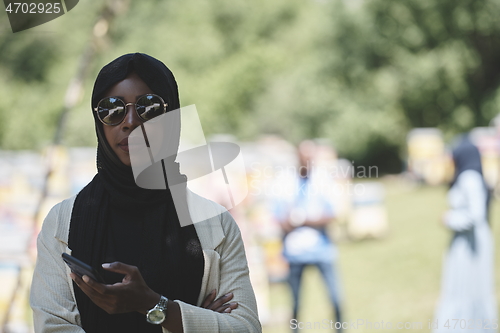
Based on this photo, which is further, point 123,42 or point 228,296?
point 123,42

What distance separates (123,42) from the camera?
22.7 metres

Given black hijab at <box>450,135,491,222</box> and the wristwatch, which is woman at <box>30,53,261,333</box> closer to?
the wristwatch

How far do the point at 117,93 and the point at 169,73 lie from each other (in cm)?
15

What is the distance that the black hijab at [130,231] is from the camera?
3.96 ft

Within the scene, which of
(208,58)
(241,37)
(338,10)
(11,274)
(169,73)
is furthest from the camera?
(241,37)

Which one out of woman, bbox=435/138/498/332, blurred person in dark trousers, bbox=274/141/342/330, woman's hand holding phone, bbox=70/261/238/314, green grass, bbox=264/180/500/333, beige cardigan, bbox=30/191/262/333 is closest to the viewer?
woman's hand holding phone, bbox=70/261/238/314

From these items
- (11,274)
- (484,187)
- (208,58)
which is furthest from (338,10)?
(11,274)

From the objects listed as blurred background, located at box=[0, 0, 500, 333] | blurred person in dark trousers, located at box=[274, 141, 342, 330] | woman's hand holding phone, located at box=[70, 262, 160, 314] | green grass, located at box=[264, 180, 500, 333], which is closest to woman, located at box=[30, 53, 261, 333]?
woman's hand holding phone, located at box=[70, 262, 160, 314]

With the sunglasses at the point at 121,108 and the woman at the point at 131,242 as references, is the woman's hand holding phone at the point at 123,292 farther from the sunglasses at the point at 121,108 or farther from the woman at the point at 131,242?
the sunglasses at the point at 121,108

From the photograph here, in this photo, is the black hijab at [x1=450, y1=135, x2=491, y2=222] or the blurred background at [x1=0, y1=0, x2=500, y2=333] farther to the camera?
the blurred background at [x1=0, y1=0, x2=500, y2=333]

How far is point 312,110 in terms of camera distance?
69.1 ft

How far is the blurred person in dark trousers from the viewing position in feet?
14.7

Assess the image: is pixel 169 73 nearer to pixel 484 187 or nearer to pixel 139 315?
pixel 139 315

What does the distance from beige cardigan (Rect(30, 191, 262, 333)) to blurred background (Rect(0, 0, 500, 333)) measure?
6.76 feet
